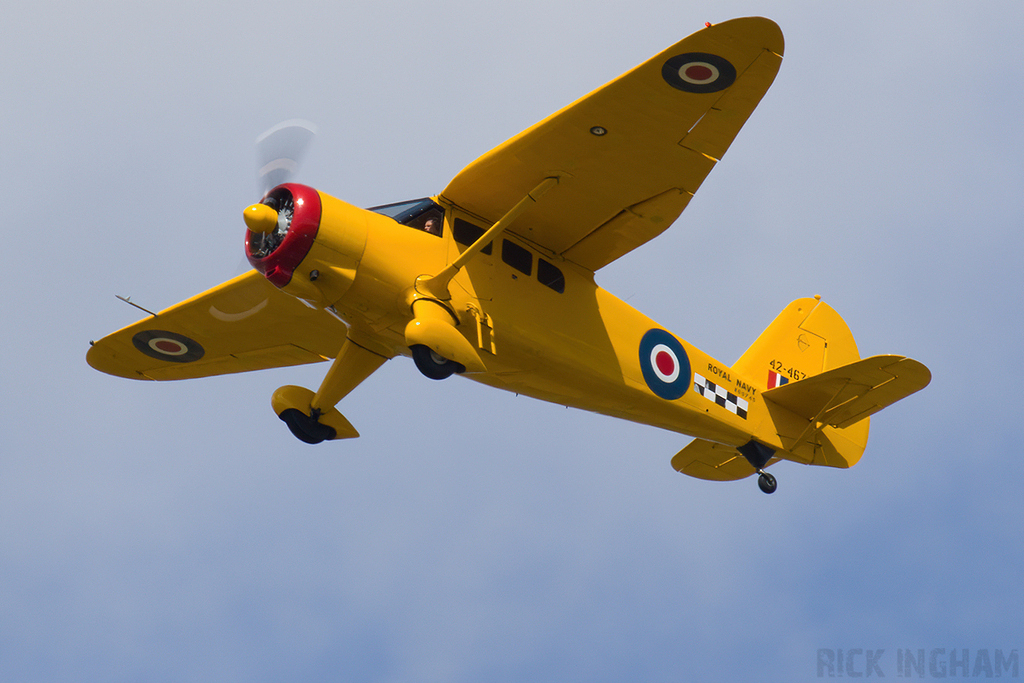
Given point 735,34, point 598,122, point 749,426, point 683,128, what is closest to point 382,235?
point 598,122

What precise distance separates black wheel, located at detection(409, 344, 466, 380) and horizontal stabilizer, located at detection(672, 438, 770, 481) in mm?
5080

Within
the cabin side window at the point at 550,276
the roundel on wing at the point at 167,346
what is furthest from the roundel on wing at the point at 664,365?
the roundel on wing at the point at 167,346

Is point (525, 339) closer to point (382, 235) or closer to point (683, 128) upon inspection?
point (382, 235)

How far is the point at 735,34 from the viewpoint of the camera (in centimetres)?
984

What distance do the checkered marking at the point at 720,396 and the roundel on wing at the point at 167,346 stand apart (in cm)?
580

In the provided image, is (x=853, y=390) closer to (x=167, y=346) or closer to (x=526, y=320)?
(x=526, y=320)

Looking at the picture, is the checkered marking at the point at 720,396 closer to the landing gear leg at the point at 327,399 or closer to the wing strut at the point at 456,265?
the wing strut at the point at 456,265

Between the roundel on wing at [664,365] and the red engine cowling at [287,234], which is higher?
the roundel on wing at [664,365]

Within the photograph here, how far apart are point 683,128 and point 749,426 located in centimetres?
436

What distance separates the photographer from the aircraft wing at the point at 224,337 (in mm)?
12945

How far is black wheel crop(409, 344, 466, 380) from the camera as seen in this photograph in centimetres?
1034

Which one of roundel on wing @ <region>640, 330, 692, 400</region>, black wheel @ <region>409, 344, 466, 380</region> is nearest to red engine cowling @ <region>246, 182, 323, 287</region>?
black wheel @ <region>409, 344, 466, 380</region>

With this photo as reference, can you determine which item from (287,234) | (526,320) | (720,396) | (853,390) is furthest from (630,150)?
(853,390)

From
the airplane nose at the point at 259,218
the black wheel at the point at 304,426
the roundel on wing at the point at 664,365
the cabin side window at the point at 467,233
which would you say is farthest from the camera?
the roundel on wing at the point at 664,365
